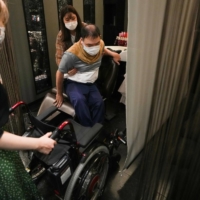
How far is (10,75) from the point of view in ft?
5.27

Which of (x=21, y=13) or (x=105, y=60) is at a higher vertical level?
(x=21, y=13)

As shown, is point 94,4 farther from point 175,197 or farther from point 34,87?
point 175,197

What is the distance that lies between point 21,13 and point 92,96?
1.34 m

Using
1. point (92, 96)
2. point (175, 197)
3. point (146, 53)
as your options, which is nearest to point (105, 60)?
point (92, 96)

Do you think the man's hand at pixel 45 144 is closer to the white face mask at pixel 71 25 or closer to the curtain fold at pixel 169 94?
the curtain fold at pixel 169 94

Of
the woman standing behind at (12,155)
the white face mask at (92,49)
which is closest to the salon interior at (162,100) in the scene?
the woman standing behind at (12,155)

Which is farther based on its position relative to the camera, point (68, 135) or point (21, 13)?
point (21, 13)

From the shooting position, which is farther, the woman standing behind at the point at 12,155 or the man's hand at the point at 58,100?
the man's hand at the point at 58,100

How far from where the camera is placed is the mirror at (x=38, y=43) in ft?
7.27

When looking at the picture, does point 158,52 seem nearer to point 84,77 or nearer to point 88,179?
point 88,179

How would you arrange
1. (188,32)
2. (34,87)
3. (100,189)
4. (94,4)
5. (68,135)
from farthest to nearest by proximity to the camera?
(94,4) → (34,87) → (100,189) → (68,135) → (188,32)

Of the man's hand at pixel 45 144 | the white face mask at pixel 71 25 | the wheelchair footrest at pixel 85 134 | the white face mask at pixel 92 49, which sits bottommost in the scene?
the wheelchair footrest at pixel 85 134

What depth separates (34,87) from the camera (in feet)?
8.36

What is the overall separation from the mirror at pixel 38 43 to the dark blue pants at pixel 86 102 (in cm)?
98
